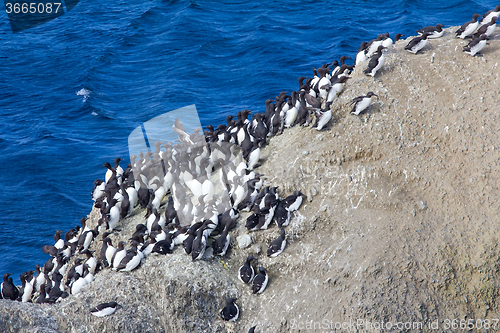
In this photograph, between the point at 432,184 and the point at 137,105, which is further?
the point at 137,105

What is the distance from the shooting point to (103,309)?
8836mm

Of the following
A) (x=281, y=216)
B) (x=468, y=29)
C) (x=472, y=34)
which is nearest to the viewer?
(x=281, y=216)

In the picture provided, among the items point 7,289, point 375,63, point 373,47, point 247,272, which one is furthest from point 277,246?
point 7,289

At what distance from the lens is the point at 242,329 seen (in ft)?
30.6

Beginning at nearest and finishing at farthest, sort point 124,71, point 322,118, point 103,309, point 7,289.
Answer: point 103,309 → point 322,118 → point 7,289 → point 124,71

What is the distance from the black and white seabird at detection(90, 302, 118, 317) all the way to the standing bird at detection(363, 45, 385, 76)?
752cm

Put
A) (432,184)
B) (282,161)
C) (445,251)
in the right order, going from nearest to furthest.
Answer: (445,251) < (432,184) < (282,161)

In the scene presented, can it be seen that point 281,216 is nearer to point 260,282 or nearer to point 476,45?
point 260,282

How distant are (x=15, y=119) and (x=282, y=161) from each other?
57.8ft

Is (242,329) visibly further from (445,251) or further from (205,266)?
(445,251)

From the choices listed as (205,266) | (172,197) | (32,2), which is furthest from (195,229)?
(32,2)

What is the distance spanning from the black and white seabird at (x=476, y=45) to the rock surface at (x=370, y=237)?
15 centimetres

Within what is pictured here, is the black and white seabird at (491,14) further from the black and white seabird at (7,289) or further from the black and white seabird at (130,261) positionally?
the black and white seabird at (7,289)

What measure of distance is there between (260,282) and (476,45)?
7394 millimetres
